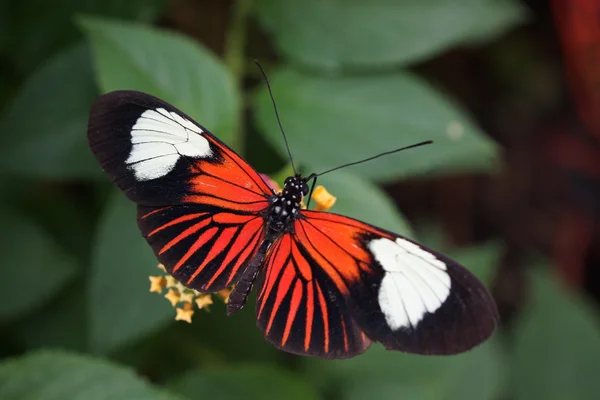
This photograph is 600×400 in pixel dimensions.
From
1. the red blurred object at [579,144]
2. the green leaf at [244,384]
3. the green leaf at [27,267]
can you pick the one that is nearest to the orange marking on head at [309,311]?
the green leaf at [244,384]

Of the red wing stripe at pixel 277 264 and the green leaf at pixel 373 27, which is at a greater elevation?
the green leaf at pixel 373 27

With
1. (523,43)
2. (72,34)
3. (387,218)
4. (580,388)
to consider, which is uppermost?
(72,34)

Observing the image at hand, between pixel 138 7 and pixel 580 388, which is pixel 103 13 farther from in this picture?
pixel 580 388

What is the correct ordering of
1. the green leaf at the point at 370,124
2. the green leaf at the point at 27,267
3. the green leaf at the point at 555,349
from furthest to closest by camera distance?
the green leaf at the point at 555,349
the green leaf at the point at 27,267
the green leaf at the point at 370,124

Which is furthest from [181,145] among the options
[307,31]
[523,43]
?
[523,43]

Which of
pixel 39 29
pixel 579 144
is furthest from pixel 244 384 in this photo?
pixel 579 144

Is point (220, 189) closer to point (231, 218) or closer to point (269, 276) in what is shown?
point (231, 218)

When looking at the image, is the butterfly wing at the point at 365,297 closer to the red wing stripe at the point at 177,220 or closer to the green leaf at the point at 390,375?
the red wing stripe at the point at 177,220
